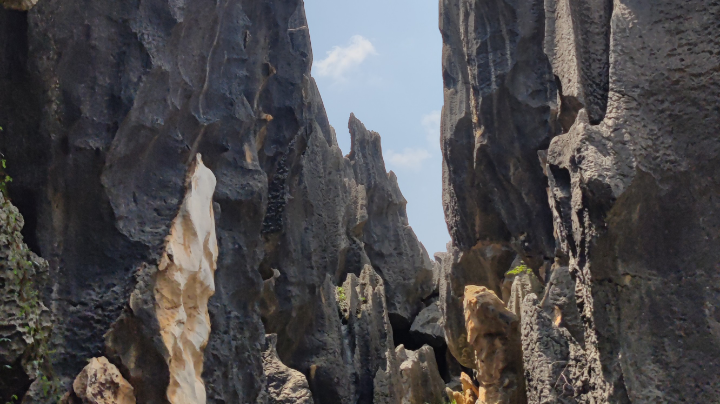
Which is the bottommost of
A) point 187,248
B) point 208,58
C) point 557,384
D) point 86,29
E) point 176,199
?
point 557,384

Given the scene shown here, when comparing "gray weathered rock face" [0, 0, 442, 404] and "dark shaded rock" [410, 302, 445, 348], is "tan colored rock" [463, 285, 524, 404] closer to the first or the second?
"gray weathered rock face" [0, 0, 442, 404]

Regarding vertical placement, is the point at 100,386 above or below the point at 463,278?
below

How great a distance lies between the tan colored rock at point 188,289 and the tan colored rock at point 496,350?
337 centimetres

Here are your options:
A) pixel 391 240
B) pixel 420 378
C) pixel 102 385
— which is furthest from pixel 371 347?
pixel 102 385

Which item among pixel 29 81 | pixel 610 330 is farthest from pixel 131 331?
pixel 610 330

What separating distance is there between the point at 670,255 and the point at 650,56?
4.07 feet

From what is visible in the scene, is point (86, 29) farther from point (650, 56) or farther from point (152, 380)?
point (650, 56)

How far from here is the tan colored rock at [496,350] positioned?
8070 mm

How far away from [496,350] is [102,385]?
4737mm

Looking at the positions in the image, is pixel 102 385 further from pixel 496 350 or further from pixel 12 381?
pixel 496 350

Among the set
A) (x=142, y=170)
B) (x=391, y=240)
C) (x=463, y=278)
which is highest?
(x=391, y=240)

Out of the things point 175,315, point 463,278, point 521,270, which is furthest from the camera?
point 463,278

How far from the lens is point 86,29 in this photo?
19.6 ft

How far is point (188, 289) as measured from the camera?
6383 millimetres
